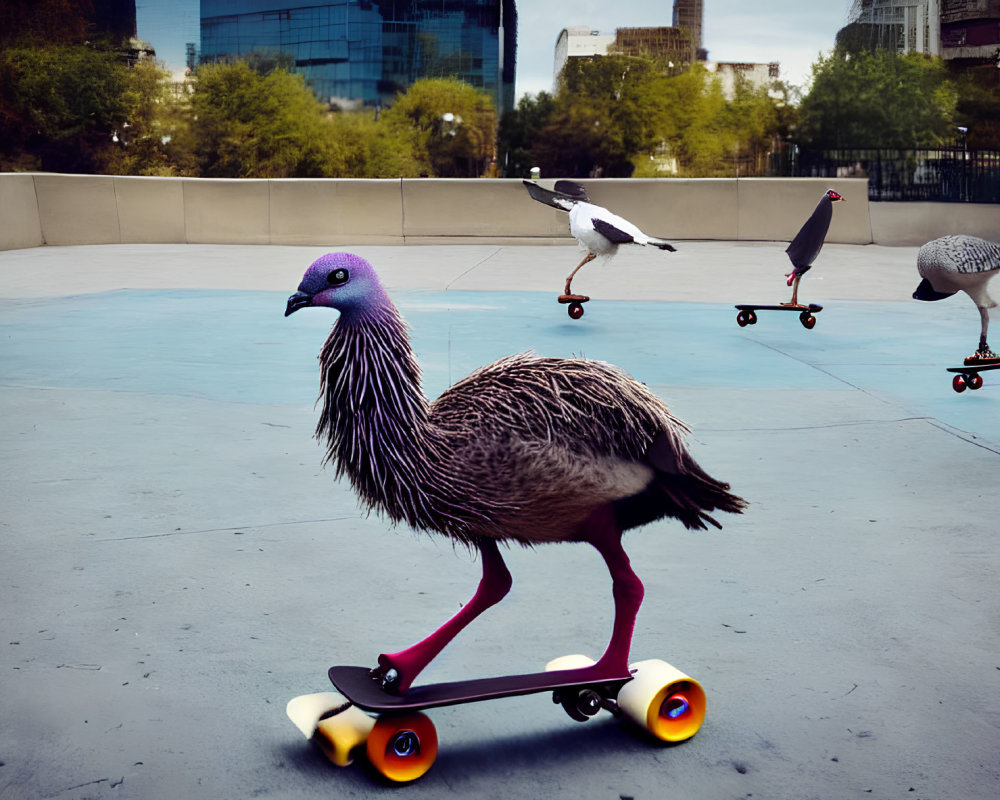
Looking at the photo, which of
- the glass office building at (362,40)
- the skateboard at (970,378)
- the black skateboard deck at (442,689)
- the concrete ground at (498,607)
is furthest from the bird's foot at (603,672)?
the glass office building at (362,40)

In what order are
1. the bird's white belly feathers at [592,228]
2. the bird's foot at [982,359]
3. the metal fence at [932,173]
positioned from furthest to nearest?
the metal fence at [932,173] → the bird's white belly feathers at [592,228] → the bird's foot at [982,359]

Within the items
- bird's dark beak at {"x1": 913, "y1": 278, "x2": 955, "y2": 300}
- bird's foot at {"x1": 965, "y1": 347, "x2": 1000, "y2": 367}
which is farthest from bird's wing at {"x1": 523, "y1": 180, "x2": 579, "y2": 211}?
bird's foot at {"x1": 965, "y1": 347, "x2": 1000, "y2": 367}

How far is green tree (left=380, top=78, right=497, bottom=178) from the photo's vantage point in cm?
10444

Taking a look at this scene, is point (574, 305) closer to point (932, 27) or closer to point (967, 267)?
point (967, 267)

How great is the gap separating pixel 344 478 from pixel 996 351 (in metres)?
6.51

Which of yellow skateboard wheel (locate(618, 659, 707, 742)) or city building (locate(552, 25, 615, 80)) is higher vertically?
city building (locate(552, 25, 615, 80))

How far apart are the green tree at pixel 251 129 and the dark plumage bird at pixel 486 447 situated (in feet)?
304

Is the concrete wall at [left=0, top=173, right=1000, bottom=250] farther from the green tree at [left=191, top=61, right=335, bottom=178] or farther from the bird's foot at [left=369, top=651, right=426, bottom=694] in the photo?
the green tree at [left=191, top=61, right=335, bottom=178]

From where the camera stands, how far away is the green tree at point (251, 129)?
92.9 meters

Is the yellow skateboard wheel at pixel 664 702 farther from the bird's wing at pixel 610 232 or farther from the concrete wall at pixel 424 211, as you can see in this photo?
the concrete wall at pixel 424 211

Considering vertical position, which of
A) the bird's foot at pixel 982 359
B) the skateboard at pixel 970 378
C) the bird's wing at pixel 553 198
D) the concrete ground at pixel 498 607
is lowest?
the concrete ground at pixel 498 607

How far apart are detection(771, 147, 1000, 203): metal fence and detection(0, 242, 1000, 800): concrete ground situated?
61.6ft

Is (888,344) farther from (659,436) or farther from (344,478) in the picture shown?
(659,436)

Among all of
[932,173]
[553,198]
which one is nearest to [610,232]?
[553,198]
